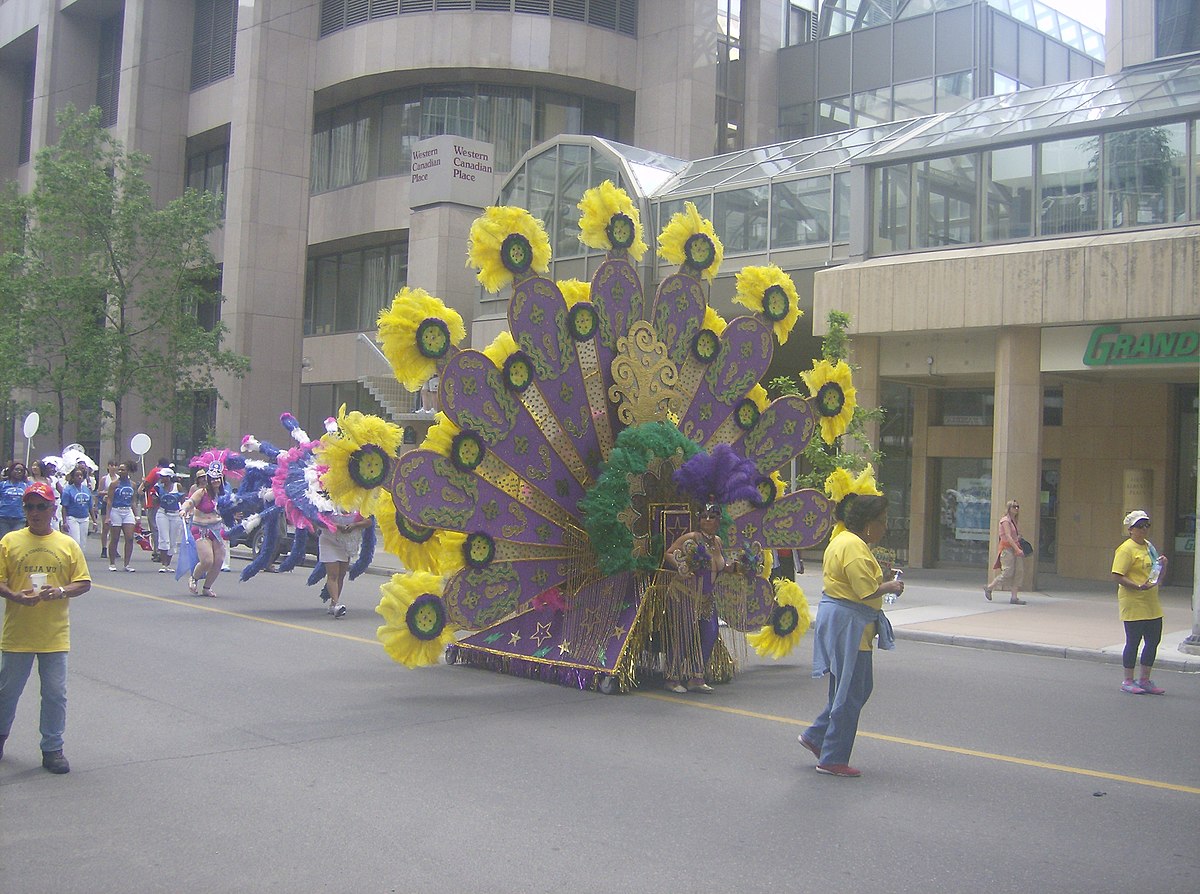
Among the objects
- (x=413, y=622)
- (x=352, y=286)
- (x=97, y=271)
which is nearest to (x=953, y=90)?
(x=352, y=286)

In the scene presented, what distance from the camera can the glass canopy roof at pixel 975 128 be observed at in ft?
61.5

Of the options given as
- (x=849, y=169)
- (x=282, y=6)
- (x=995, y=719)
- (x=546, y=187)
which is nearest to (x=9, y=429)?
(x=282, y=6)

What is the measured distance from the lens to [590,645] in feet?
31.0

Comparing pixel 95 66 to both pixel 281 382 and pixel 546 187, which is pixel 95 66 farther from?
pixel 546 187

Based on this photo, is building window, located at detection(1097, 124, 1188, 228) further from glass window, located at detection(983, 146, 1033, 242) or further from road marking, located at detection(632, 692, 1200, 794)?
road marking, located at detection(632, 692, 1200, 794)

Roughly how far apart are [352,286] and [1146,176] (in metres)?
25.1

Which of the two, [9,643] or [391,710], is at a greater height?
[9,643]

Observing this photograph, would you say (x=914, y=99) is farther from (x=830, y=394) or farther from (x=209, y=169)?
(x=830, y=394)

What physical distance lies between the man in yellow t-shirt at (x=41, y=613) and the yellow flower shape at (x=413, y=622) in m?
2.74

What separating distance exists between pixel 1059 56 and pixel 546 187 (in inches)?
662

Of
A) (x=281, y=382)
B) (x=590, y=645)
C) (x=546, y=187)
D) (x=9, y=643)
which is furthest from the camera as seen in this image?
(x=281, y=382)

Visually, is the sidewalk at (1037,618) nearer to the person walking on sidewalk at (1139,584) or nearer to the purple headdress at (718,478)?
the person walking on sidewalk at (1139,584)

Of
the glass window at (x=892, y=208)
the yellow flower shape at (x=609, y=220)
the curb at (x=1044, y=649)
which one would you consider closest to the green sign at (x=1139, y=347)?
the glass window at (x=892, y=208)

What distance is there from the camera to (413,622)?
8.97 m
